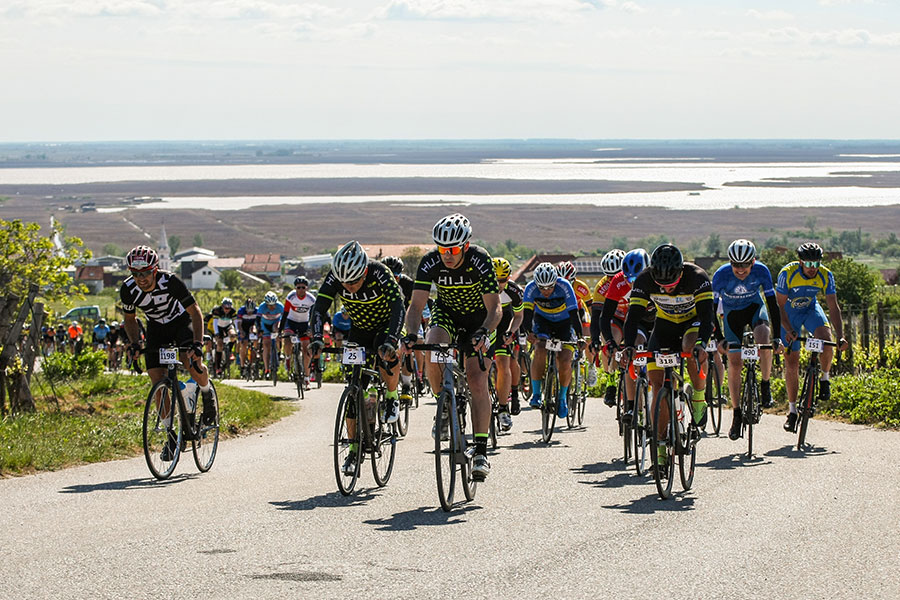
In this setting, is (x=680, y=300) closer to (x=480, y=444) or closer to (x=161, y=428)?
(x=480, y=444)

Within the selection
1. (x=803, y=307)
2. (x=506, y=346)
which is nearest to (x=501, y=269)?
(x=506, y=346)

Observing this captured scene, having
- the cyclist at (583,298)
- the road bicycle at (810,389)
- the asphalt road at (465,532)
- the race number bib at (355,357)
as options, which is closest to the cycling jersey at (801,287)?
the road bicycle at (810,389)

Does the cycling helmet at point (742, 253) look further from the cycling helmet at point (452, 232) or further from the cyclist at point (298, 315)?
the cyclist at point (298, 315)

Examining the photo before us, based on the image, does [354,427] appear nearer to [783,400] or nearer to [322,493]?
[322,493]

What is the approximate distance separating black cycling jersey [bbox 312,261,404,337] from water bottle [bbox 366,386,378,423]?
69cm

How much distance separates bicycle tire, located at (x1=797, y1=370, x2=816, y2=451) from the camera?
12969 mm

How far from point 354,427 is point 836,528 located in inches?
149

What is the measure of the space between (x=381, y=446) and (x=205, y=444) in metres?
2.24

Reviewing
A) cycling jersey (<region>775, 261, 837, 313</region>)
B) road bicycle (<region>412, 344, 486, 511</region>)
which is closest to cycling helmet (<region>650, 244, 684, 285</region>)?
road bicycle (<region>412, 344, 486, 511</region>)

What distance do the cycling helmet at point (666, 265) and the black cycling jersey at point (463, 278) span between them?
4.41 feet

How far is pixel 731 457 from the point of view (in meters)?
12.4

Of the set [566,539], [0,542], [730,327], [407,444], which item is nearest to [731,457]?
[730,327]

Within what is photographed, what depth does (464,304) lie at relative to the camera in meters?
10.8

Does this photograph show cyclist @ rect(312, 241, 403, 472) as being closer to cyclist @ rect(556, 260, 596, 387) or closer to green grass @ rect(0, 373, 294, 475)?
green grass @ rect(0, 373, 294, 475)
